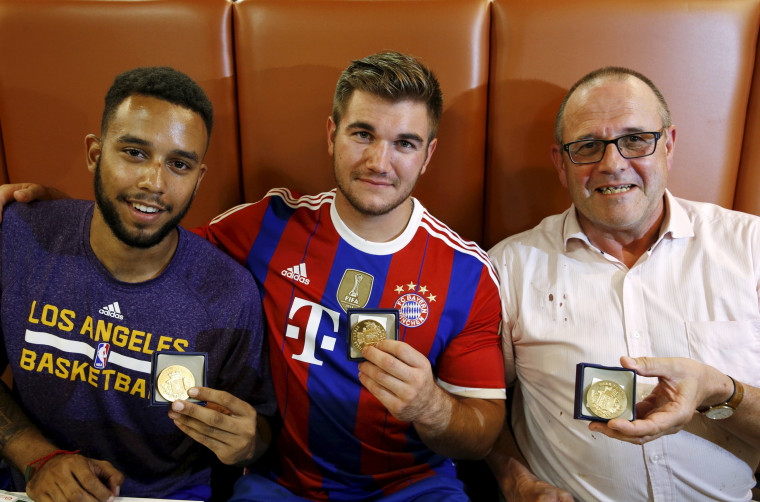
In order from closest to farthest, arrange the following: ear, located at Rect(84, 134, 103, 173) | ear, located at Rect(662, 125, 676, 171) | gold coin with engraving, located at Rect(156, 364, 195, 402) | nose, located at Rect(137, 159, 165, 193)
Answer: gold coin with engraving, located at Rect(156, 364, 195, 402) < nose, located at Rect(137, 159, 165, 193) < ear, located at Rect(84, 134, 103, 173) < ear, located at Rect(662, 125, 676, 171)

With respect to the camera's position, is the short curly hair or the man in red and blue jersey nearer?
the short curly hair


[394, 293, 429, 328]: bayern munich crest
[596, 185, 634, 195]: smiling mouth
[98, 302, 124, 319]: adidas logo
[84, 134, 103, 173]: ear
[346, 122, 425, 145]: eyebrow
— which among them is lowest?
[394, 293, 429, 328]: bayern munich crest

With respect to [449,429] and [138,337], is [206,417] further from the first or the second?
[449,429]

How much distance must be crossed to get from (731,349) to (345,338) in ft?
3.77

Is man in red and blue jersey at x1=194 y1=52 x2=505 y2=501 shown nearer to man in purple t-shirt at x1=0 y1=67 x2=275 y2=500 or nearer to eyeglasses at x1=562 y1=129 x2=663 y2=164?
man in purple t-shirt at x1=0 y1=67 x2=275 y2=500

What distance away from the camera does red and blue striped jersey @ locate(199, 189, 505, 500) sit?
64.7 inches

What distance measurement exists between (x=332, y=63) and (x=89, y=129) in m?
0.94

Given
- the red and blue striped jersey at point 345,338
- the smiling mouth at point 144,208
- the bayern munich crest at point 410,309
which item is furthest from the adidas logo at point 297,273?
the smiling mouth at point 144,208

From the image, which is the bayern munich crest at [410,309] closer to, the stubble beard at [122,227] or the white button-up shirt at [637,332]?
Answer: the white button-up shirt at [637,332]

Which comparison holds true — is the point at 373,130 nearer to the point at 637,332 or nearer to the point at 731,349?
the point at 637,332

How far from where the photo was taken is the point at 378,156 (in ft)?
5.23

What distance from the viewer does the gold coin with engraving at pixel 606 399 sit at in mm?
1338

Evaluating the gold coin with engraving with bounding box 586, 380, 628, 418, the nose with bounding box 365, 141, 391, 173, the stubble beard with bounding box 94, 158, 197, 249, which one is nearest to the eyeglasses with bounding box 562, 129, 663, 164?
the nose with bounding box 365, 141, 391, 173

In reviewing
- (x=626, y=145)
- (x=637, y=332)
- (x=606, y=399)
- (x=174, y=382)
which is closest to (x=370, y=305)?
(x=174, y=382)
